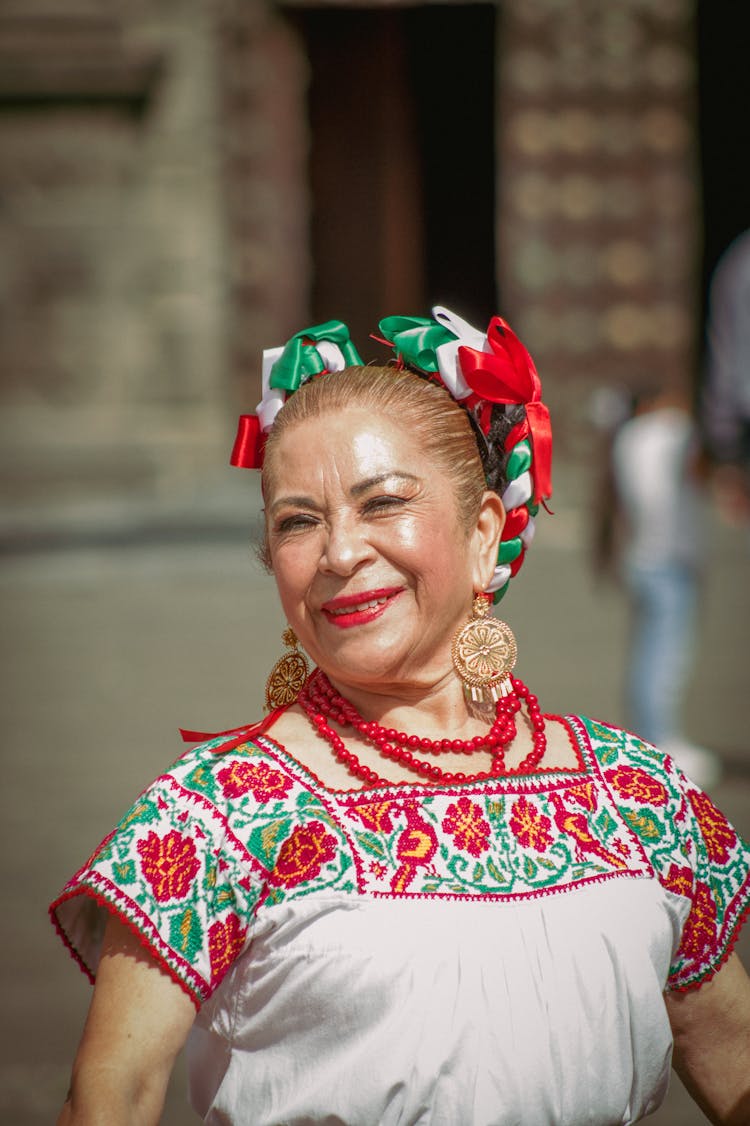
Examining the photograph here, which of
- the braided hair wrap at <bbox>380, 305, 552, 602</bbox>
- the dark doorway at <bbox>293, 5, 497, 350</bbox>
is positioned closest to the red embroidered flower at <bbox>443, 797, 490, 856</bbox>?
the braided hair wrap at <bbox>380, 305, 552, 602</bbox>

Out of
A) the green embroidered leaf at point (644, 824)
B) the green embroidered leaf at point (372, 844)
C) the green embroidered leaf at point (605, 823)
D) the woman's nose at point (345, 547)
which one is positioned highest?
the woman's nose at point (345, 547)

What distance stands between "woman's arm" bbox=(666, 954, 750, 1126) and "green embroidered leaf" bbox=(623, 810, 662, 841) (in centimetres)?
22

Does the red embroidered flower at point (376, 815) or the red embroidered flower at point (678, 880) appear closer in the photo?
the red embroidered flower at point (376, 815)

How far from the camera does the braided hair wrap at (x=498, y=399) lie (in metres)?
2.24

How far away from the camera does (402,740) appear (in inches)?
84.4

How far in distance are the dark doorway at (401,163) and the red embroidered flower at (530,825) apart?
12.0 meters

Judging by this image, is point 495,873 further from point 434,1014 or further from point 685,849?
point 685,849

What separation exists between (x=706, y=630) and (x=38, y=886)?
5.04 metres

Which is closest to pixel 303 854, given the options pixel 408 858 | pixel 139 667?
pixel 408 858

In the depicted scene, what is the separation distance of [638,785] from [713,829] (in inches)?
5.6

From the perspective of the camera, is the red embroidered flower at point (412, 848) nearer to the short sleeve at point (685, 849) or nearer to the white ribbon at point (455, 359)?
the short sleeve at point (685, 849)

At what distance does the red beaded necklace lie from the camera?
2.11m

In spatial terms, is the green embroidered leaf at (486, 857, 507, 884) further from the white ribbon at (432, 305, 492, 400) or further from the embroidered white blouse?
the white ribbon at (432, 305, 492, 400)

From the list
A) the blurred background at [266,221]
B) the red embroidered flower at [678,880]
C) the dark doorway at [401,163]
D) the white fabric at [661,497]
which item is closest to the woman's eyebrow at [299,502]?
the red embroidered flower at [678,880]
